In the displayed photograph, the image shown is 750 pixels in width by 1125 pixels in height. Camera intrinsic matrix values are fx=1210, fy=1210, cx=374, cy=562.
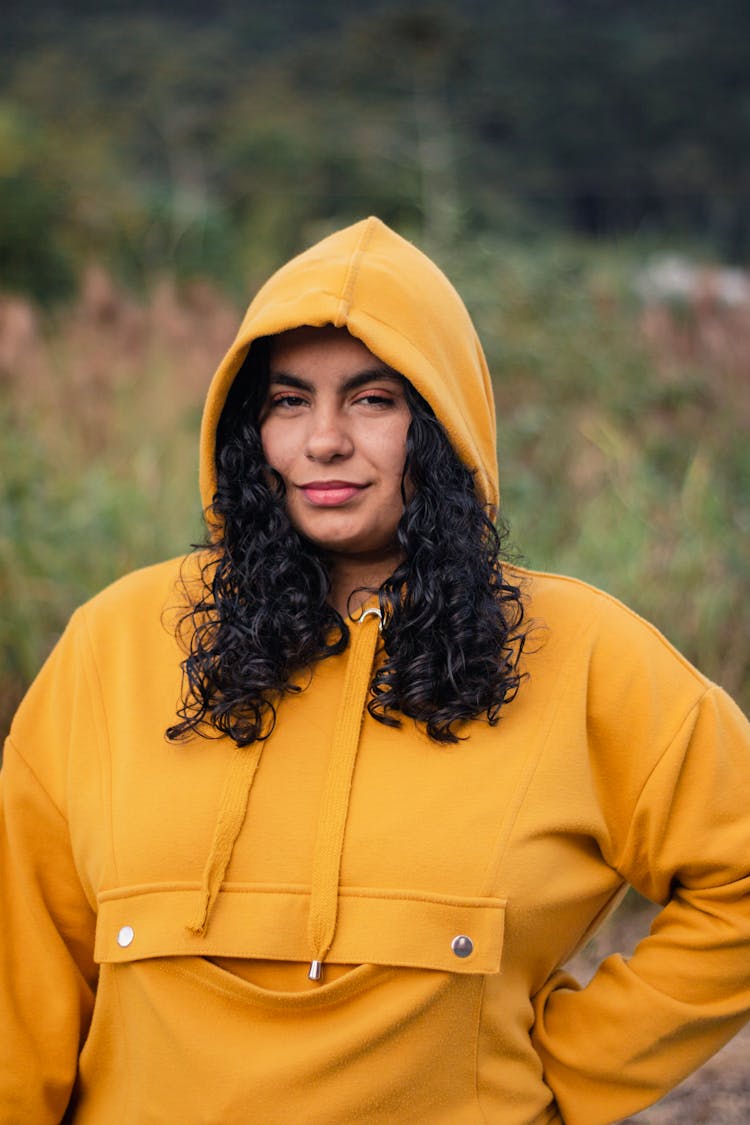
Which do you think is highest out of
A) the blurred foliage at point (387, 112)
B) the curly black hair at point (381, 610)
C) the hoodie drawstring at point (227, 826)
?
the blurred foliage at point (387, 112)

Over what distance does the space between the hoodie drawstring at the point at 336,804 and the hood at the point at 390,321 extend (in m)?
0.37

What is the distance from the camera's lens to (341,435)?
6.03ft

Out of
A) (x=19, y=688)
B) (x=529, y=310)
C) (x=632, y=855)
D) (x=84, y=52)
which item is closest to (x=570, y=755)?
(x=632, y=855)

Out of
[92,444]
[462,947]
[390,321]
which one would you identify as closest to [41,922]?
[462,947]

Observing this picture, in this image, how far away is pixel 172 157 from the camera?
13.3 metres

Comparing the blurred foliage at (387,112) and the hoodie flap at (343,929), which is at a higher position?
the blurred foliage at (387,112)

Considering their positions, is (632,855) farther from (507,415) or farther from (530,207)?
(530,207)

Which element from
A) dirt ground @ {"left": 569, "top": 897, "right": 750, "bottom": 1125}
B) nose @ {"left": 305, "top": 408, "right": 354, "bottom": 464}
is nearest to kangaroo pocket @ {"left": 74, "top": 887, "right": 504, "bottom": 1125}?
nose @ {"left": 305, "top": 408, "right": 354, "bottom": 464}

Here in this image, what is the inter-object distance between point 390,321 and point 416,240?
16.4 feet

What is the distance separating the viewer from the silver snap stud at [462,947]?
171cm

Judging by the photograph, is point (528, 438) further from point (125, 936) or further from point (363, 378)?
point (125, 936)

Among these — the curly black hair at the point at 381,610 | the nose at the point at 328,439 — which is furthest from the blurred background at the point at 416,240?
the nose at the point at 328,439

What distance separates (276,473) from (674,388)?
148 inches

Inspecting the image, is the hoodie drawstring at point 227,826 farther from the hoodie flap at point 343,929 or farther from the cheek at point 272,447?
the cheek at point 272,447
